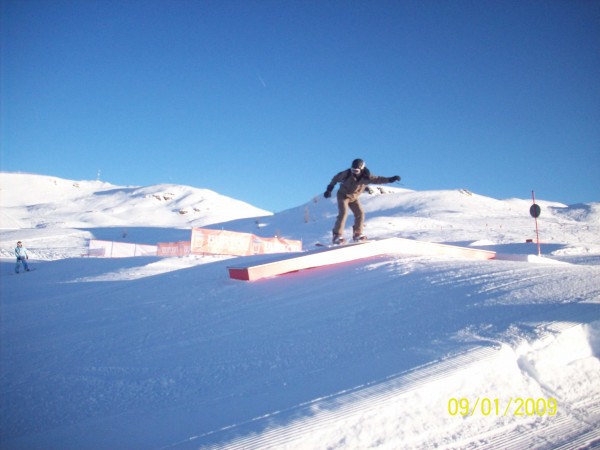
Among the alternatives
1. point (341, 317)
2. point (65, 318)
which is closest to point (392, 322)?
point (341, 317)

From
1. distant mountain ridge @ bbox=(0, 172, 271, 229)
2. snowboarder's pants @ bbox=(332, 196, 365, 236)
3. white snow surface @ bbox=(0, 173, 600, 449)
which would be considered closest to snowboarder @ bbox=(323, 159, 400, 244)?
snowboarder's pants @ bbox=(332, 196, 365, 236)

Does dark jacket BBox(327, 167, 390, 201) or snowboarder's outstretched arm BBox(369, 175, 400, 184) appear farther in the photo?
dark jacket BBox(327, 167, 390, 201)

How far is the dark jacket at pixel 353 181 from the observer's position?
19.9ft

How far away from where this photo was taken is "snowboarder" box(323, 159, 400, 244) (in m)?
6.06

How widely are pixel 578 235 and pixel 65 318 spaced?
2978cm

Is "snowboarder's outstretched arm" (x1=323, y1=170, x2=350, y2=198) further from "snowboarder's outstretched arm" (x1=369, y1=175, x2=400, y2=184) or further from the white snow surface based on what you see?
the white snow surface

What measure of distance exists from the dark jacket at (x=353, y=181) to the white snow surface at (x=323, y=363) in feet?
5.27

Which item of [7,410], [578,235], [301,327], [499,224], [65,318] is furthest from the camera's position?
[499,224]

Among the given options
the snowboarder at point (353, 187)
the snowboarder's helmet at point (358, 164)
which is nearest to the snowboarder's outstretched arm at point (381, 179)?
the snowboarder at point (353, 187)

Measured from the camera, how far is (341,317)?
119 inches

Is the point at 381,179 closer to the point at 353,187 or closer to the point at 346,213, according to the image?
the point at 353,187

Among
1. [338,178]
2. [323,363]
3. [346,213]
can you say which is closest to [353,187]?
[338,178]

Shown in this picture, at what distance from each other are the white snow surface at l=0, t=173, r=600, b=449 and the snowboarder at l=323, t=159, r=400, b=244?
159 cm

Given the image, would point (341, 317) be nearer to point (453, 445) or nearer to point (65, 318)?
point (453, 445)
